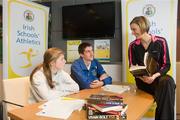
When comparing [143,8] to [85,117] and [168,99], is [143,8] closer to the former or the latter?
[168,99]

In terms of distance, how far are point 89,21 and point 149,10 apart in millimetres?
1080

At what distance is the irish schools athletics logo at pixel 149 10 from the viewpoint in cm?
328

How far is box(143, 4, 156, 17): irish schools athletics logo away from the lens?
10.8ft

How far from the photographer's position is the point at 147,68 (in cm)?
221

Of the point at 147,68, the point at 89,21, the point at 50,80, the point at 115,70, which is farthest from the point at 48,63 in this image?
the point at 89,21

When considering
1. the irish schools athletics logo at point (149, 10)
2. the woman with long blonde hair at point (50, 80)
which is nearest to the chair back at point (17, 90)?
the woman with long blonde hair at point (50, 80)

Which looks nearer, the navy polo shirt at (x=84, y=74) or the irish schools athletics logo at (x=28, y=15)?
the navy polo shirt at (x=84, y=74)

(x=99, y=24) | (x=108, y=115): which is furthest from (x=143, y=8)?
(x=108, y=115)

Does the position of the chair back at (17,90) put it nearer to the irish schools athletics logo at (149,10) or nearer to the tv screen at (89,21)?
the tv screen at (89,21)

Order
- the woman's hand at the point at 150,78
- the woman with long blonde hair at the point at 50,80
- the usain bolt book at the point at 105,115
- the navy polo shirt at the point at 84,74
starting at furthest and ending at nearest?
the navy polo shirt at the point at 84,74
the woman's hand at the point at 150,78
the woman with long blonde hair at the point at 50,80
the usain bolt book at the point at 105,115

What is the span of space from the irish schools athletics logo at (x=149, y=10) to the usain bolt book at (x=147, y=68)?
113cm

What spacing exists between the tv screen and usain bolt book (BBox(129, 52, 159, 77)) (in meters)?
1.52

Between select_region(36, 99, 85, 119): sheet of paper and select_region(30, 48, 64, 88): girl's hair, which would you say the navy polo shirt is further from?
select_region(36, 99, 85, 119): sheet of paper

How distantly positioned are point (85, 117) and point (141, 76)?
1.06m
